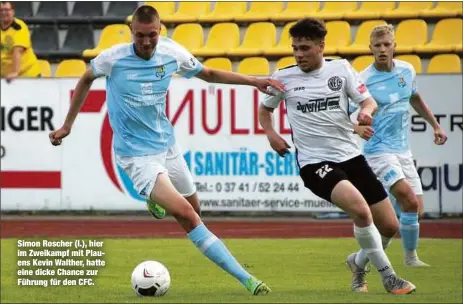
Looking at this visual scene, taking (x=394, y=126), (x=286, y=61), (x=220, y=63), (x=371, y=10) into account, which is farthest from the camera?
(x=371, y=10)

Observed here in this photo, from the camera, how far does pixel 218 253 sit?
941 centimetres

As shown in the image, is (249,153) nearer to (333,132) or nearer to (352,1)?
(352,1)

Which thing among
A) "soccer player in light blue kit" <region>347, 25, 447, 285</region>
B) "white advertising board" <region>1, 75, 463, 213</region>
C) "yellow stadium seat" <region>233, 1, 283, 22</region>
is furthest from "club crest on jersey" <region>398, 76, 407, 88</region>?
"yellow stadium seat" <region>233, 1, 283, 22</region>

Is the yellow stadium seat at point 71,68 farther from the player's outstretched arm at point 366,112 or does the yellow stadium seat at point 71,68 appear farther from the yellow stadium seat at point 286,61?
the player's outstretched arm at point 366,112

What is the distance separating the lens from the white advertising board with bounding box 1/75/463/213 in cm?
1819

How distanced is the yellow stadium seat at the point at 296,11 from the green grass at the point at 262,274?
705cm

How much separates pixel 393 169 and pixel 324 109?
289 cm

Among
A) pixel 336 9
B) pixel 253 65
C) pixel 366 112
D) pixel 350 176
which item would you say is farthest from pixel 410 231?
pixel 336 9

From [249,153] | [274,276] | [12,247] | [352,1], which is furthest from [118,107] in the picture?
[352,1]

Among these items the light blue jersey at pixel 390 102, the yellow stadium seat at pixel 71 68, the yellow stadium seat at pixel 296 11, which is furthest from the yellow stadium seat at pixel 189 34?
the light blue jersey at pixel 390 102

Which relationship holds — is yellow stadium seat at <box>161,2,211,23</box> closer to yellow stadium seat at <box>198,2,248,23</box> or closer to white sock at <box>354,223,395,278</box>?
yellow stadium seat at <box>198,2,248,23</box>

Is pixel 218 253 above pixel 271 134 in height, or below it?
below

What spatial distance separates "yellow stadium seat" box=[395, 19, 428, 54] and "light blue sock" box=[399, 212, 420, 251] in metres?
8.60

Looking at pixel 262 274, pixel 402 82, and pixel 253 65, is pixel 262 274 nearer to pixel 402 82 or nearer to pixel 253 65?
pixel 402 82
